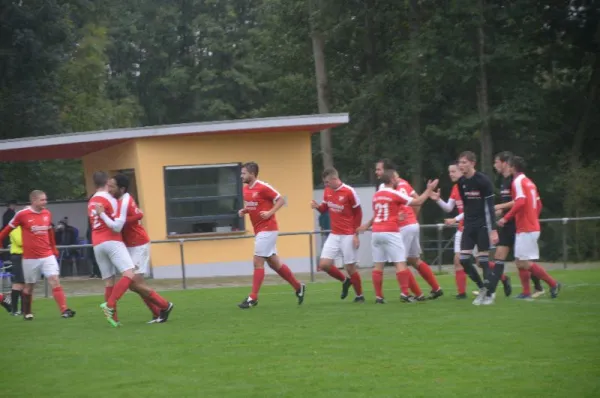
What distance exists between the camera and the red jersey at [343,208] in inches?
678

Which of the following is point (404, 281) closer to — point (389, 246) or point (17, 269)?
point (389, 246)

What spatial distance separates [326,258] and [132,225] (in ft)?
11.0

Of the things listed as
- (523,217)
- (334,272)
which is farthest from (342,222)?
(523,217)

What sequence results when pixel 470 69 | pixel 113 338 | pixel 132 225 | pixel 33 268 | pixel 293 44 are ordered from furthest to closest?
pixel 293 44
pixel 470 69
pixel 33 268
pixel 132 225
pixel 113 338

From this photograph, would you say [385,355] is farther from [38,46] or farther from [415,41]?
[38,46]

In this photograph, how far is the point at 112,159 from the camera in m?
30.7

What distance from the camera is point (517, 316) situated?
14.2 meters

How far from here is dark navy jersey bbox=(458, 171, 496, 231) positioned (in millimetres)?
15797

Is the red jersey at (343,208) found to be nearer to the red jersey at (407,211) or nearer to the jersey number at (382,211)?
the jersey number at (382,211)

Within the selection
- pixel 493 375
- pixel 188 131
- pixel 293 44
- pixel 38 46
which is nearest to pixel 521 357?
pixel 493 375

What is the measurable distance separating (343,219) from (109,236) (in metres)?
3.86

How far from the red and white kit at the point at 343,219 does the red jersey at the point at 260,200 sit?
75cm

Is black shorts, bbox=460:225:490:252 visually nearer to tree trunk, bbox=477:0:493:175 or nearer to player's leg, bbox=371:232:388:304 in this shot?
player's leg, bbox=371:232:388:304

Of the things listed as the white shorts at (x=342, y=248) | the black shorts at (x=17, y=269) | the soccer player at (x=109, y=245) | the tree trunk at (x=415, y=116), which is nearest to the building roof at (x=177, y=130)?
the black shorts at (x=17, y=269)
